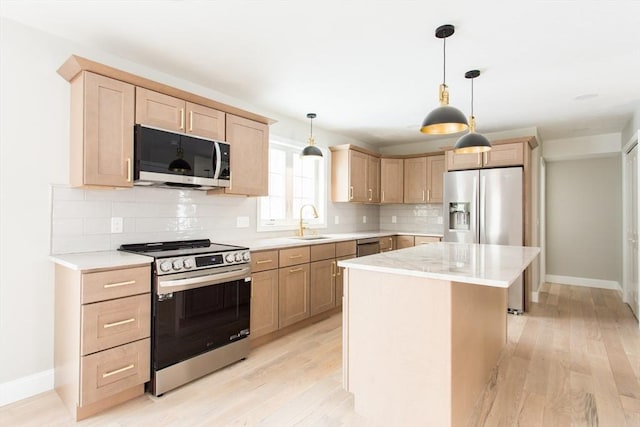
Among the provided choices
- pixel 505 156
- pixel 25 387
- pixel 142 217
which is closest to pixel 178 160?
pixel 142 217

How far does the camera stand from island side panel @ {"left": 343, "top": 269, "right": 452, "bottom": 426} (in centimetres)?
174

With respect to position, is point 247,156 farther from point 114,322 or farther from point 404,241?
point 404,241

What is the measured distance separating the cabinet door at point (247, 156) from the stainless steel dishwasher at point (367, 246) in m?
1.56

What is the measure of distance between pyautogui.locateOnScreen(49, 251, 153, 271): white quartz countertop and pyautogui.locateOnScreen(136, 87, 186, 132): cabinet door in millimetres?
981

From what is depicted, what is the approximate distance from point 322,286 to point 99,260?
2.24 meters

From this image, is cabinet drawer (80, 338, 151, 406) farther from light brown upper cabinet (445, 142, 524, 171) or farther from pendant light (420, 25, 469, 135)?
light brown upper cabinet (445, 142, 524, 171)

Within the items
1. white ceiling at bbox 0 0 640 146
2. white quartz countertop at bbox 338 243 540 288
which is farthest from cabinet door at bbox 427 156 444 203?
white quartz countertop at bbox 338 243 540 288

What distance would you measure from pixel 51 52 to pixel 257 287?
233cm

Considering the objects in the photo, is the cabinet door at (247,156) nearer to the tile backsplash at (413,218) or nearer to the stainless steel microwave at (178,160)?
the stainless steel microwave at (178,160)

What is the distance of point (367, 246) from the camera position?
14.7 feet

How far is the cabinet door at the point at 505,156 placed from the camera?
4184 millimetres

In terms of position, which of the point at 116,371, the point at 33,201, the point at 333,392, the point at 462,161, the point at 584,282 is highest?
the point at 462,161

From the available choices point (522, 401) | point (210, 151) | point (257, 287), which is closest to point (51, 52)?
point (210, 151)

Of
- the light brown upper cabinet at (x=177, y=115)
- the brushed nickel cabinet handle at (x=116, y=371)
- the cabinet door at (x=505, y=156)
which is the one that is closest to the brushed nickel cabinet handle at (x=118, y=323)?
the brushed nickel cabinet handle at (x=116, y=371)
